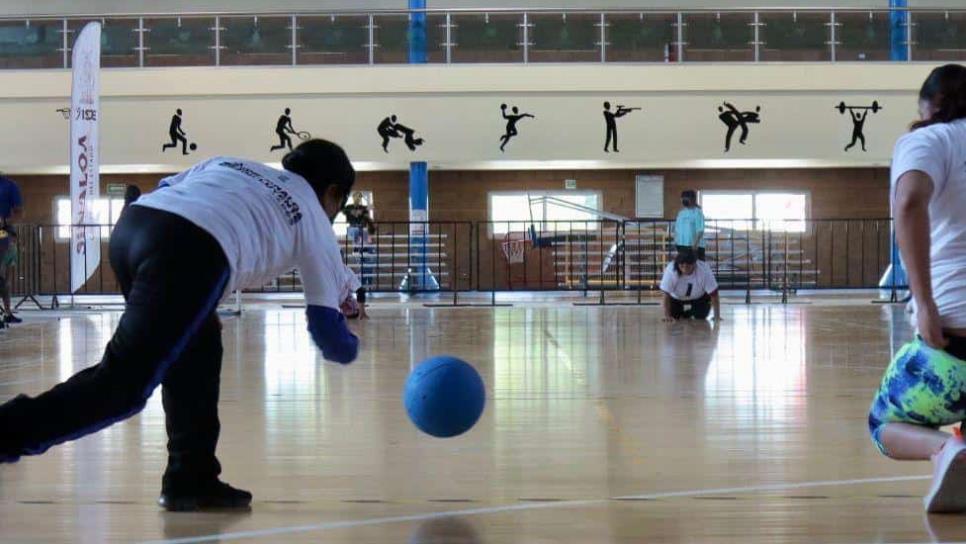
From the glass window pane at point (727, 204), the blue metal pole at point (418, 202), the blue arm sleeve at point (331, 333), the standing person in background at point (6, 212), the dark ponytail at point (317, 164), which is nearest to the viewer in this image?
the blue arm sleeve at point (331, 333)

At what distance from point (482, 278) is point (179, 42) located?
8109 mm

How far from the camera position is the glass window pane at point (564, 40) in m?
22.0

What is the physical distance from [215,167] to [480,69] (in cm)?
1916

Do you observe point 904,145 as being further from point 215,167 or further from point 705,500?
point 215,167

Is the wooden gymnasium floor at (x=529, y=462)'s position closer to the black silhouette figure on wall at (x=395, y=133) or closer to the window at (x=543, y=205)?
the black silhouette figure on wall at (x=395, y=133)

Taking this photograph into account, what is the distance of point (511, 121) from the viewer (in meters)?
22.3

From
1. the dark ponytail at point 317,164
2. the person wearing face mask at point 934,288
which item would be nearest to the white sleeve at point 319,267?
the dark ponytail at point 317,164

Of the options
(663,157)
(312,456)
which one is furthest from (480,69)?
(312,456)

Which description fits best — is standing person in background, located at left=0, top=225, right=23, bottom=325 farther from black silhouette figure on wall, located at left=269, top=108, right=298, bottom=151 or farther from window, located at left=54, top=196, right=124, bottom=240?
window, located at left=54, top=196, right=124, bottom=240

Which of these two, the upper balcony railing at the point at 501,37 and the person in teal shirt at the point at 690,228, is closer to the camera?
the person in teal shirt at the point at 690,228

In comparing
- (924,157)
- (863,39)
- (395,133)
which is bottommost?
(924,157)

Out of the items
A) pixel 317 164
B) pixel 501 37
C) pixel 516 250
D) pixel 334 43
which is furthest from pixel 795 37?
pixel 317 164

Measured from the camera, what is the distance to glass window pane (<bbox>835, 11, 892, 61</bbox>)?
71.9 ft

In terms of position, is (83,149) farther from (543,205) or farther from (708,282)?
(543,205)
